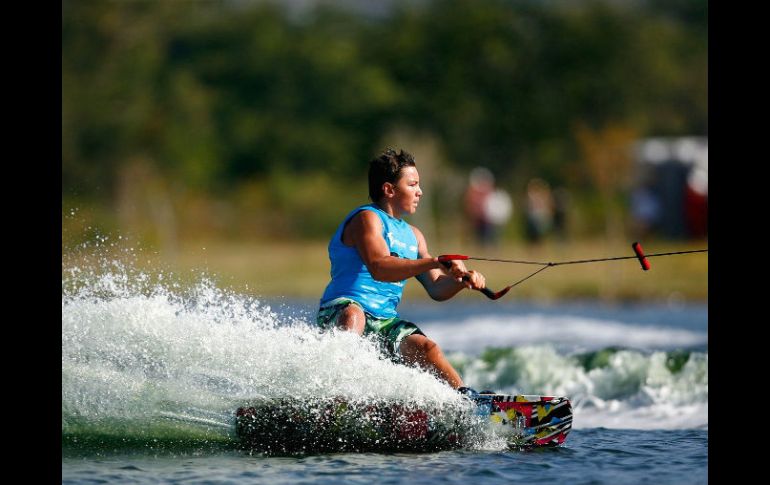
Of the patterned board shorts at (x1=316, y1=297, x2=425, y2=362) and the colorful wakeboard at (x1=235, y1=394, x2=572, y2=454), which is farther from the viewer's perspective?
the patterned board shorts at (x1=316, y1=297, x2=425, y2=362)

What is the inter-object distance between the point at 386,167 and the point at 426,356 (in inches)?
44.4

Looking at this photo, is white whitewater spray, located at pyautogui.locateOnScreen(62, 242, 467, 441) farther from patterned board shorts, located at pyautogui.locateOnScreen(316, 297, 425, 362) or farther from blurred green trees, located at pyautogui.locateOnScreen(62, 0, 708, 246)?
blurred green trees, located at pyautogui.locateOnScreen(62, 0, 708, 246)

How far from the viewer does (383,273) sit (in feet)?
23.7

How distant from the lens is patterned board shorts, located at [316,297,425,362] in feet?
24.5

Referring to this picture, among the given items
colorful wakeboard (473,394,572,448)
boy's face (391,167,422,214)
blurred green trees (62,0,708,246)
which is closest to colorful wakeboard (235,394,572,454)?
colorful wakeboard (473,394,572,448)

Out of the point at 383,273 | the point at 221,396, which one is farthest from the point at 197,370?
the point at 383,273

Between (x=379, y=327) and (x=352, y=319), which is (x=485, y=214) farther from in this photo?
(x=352, y=319)

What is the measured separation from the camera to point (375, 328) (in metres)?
7.49


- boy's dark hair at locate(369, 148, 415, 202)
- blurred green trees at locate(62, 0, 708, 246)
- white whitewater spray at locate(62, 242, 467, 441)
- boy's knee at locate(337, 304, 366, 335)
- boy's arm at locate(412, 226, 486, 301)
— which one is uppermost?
blurred green trees at locate(62, 0, 708, 246)

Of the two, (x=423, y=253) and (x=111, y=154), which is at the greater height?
(x=111, y=154)

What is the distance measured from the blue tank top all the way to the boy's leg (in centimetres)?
24

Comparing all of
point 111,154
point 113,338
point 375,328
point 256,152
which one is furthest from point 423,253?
point 256,152
